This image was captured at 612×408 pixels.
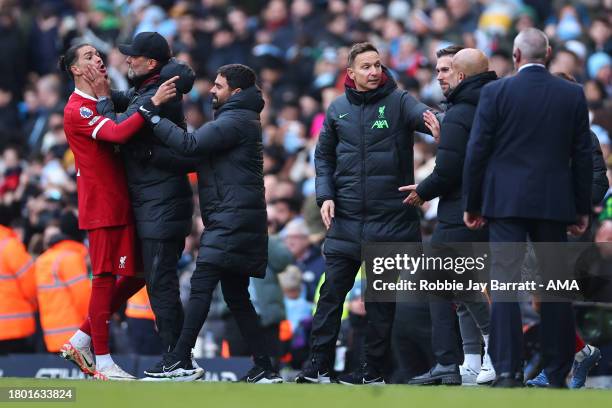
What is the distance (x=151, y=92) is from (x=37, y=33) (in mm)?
13255

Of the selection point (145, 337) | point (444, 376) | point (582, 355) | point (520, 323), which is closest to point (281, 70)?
point (145, 337)

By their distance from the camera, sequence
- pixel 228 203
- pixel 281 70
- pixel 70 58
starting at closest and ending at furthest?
pixel 228 203, pixel 70 58, pixel 281 70

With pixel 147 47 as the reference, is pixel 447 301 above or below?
below

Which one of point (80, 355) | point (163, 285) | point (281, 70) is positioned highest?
point (281, 70)

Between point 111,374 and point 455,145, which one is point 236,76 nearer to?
point 455,145

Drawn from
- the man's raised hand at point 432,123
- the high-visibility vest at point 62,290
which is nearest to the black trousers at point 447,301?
the man's raised hand at point 432,123

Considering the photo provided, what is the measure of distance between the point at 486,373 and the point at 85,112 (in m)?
3.41

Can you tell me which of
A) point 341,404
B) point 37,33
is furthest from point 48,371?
point 37,33

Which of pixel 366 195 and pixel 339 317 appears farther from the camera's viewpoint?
pixel 339 317

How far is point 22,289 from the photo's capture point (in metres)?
13.7

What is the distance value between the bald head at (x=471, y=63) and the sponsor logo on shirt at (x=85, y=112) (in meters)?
2.66

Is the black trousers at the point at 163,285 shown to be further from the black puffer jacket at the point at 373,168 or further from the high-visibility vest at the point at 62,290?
the high-visibility vest at the point at 62,290

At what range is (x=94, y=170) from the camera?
34.2ft

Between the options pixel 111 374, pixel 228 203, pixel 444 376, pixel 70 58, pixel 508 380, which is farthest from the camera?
pixel 70 58
